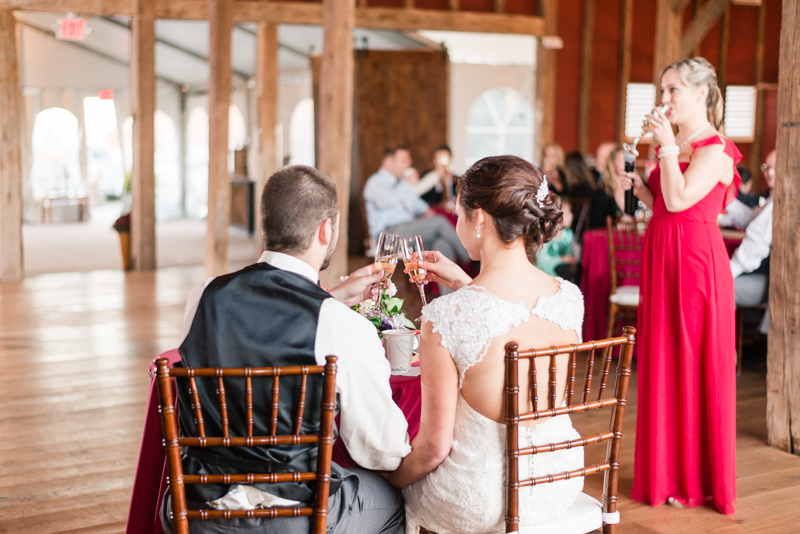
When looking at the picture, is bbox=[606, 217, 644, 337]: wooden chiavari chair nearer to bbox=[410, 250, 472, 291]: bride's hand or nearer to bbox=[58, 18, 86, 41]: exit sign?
bbox=[410, 250, 472, 291]: bride's hand

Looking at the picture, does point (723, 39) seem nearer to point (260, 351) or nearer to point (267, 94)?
point (267, 94)

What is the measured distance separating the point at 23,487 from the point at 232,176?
1222 cm

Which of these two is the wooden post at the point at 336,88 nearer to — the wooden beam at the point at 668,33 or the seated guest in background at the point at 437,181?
the seated guest in background at the point at 437,181

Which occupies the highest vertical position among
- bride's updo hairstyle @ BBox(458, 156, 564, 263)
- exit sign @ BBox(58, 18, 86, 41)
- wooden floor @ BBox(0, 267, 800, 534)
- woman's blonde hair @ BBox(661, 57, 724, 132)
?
exit sign @ BBox(58, 18, 86, 41)

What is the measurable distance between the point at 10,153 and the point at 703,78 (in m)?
7.49

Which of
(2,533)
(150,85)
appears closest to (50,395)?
(2,533)

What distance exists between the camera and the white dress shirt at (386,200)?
7316 mm

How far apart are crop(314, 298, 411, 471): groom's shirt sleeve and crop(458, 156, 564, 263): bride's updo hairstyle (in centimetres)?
38

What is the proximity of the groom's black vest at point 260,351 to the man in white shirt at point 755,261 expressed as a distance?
11.1 ft

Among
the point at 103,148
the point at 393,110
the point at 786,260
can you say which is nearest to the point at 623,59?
the point at 393,110

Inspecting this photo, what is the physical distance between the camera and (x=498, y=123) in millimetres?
12219

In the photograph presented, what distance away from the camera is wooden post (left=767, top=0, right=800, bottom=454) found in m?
3.20

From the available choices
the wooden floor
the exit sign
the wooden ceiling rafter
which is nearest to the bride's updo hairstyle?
the wooden floor

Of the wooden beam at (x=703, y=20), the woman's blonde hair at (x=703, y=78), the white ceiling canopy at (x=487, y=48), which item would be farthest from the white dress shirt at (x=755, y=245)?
the white ceiling canopy at (x=487, y=48)
